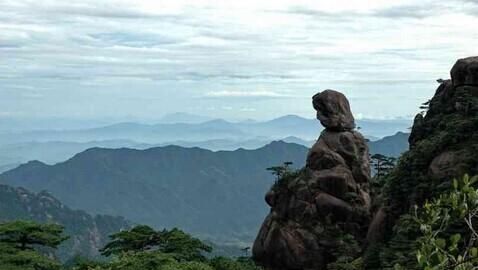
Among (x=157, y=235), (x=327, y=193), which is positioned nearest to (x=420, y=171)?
(x=327, y=193)

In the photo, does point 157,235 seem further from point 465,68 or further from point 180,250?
point 465,68

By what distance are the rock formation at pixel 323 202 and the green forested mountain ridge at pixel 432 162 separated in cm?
435

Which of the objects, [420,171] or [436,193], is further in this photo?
[420,171]

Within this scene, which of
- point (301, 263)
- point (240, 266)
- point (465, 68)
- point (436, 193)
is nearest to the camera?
point (436, 193)

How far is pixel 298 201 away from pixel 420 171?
11.1m

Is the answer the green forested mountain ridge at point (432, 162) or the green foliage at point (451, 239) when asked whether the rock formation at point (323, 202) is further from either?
the green foliage at point (451, 239)

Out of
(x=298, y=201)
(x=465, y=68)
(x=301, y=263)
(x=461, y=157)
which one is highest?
(x=465, y=68)

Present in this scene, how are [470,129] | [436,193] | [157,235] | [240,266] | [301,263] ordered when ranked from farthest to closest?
1. [157,235]
2. [301,263]
3. [240,266]
4. [470,129]
5. [436,193]

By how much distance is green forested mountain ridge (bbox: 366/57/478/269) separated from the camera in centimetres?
2853

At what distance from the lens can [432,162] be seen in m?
30.8

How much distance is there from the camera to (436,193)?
28219mm

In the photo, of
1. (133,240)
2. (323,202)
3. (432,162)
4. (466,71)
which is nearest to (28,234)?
(133,240)

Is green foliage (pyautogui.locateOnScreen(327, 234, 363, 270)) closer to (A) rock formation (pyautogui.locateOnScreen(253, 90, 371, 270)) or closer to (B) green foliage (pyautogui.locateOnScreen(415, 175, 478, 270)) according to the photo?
(A) rock formation (pyautogui.locateOnScreen(253, 90, 371, 270))

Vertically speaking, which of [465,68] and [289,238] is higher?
[465,68]
